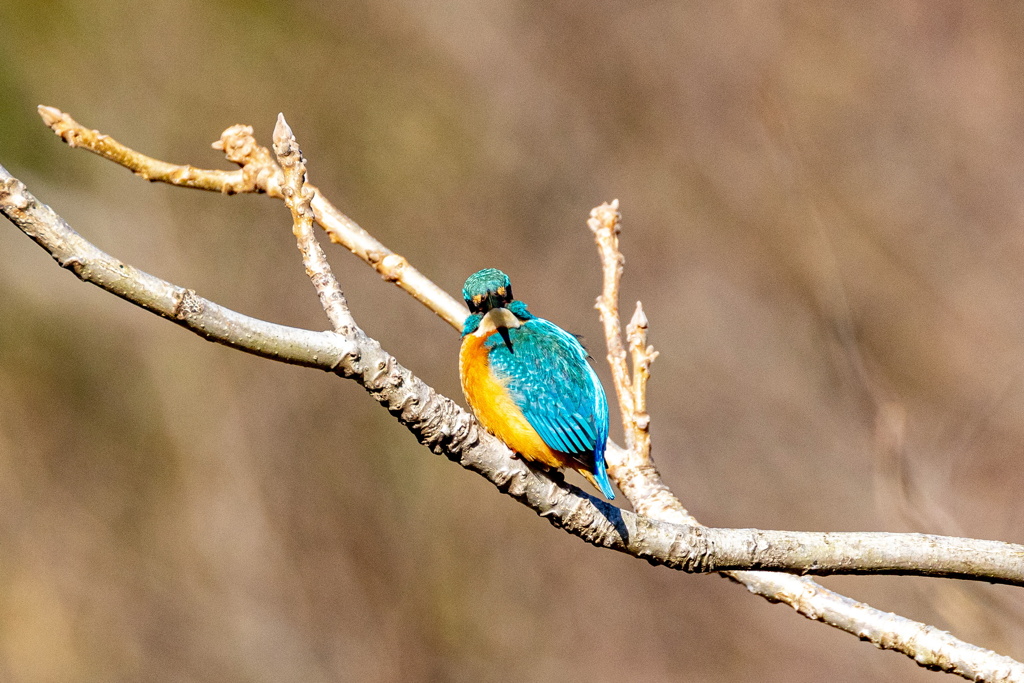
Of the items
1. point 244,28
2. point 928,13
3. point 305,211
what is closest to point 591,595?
point 928,13

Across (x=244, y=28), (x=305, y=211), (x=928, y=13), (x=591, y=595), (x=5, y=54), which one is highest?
(x=928, y=13)

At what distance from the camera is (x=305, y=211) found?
209 centimetres

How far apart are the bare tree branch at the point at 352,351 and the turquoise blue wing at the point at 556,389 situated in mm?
260

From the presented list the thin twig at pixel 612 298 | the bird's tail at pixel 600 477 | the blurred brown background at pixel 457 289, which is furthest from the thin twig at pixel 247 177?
the blurred brown background at pixel 457 289

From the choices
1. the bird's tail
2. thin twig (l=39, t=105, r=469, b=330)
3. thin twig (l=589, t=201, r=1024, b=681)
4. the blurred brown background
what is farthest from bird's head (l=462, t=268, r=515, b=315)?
the blurred brown background

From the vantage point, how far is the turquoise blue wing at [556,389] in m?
2.57

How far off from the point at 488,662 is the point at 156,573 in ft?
9.72

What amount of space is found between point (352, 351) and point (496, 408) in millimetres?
938

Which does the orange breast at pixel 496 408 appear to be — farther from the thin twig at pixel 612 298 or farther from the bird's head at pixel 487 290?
the thin twig at pixel 612 298

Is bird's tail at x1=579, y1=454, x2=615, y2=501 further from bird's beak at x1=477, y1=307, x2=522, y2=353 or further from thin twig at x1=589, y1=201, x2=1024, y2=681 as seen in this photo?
bird's beak at x1=477, y1=307, x2=522, y2=353

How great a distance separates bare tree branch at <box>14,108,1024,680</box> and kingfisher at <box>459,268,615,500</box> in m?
0.24

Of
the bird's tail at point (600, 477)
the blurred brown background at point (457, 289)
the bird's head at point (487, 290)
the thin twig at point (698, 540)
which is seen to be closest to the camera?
the thin twig at point (698, 540)

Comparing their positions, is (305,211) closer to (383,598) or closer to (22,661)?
(383,598)

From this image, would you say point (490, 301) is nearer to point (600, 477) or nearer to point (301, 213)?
point (600, 477)
